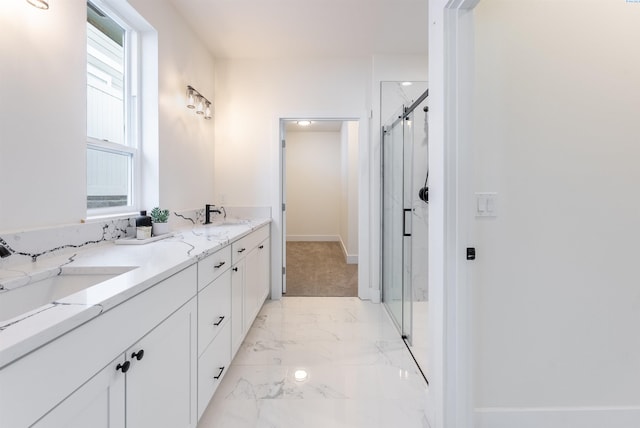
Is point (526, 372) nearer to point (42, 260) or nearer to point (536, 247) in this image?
point (536, 247)

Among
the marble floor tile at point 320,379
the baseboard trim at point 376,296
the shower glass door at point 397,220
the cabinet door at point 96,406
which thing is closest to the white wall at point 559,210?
the marble floor tile at point 320,379

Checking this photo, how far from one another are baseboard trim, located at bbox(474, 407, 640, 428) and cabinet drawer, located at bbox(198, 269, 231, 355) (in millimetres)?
1333

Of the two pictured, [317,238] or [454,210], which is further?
[317,238]

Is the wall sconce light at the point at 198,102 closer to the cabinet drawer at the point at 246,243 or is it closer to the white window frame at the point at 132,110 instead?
the white window frame at the point at 132,110

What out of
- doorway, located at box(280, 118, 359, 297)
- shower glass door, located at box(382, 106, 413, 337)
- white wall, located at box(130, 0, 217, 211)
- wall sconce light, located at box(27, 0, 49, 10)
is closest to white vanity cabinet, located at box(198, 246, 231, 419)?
white wall, located at box(130, 0, 217, 211)

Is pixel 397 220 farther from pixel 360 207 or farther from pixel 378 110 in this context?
pixel 378 110

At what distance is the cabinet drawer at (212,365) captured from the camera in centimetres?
132

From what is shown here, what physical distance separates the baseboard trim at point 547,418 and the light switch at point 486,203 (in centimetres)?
94

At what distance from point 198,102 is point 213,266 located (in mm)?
1777

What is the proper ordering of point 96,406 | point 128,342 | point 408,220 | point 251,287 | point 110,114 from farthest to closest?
point 408,220, point 251,287, point 110,114, point 128,342, point 96,406

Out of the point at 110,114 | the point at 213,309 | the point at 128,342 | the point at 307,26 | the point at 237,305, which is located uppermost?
the point at 307,26

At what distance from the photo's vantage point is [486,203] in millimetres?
1365

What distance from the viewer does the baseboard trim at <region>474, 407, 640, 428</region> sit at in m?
1.39

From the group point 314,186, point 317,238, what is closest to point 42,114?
point 314,186
